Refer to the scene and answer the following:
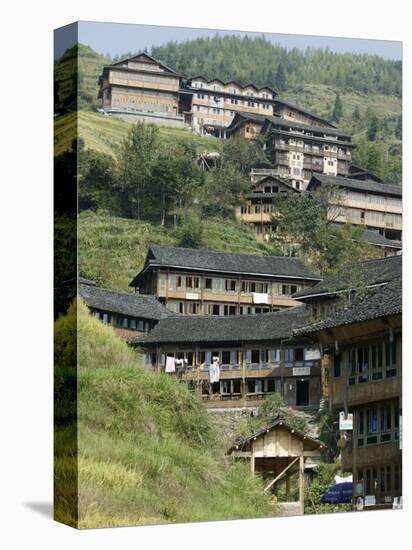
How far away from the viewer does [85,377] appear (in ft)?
63.0

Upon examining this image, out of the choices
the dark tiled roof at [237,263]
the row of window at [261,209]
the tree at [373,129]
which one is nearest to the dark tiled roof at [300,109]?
the tree at [373,129]

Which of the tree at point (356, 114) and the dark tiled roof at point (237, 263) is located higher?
the tree at point (356, 114)

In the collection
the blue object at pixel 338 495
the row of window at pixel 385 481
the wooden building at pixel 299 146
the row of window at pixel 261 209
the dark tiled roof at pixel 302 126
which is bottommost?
the blue object at pixel 338 495

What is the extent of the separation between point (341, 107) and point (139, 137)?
311cm

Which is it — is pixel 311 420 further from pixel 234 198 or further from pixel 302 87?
pixel 302 87

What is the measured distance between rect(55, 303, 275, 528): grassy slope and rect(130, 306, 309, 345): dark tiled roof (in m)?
0.94

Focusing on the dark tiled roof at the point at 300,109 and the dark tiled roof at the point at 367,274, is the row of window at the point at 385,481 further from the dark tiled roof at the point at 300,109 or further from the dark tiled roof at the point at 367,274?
the dark tiled roof at the point at 300,109

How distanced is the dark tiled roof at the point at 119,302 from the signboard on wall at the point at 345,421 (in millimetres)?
2892

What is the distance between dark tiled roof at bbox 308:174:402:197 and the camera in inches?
866

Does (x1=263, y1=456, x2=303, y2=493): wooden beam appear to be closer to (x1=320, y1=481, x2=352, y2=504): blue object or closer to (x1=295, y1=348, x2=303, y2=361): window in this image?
(x1=320, y1=481, x2=352, y2=504): blue object

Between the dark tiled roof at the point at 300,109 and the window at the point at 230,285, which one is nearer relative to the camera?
the window at the point at 230,285

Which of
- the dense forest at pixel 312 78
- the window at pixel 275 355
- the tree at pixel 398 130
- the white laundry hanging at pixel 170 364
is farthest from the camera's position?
the tree at pixel 398 130

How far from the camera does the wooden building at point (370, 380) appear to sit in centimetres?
2152

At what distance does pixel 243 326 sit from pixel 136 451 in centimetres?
288
